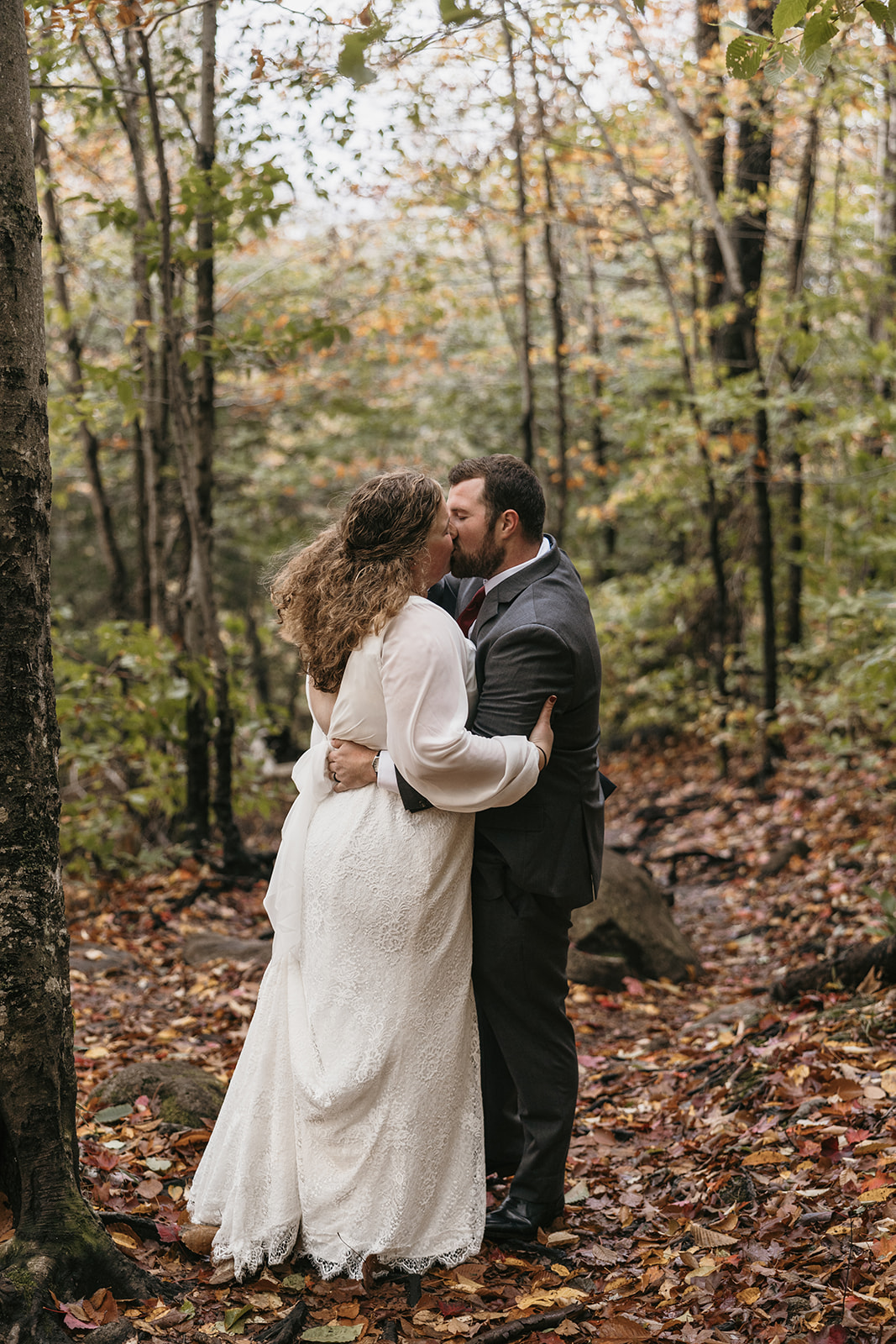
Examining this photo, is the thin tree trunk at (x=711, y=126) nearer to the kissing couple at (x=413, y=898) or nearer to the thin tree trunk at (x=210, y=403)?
the thin tree trunk at (x=210, y=403)

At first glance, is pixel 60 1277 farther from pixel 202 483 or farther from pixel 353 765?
pixel 202 483

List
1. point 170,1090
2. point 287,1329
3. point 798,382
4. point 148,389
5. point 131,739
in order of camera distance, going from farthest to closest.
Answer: point 798,382 < point 148,389 < point 131,739 < point 170,1090 < point 287,1329

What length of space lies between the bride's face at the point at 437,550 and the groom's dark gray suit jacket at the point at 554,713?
21 cm

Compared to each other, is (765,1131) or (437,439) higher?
(437,439)

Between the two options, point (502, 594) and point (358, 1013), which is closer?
point (358, 1013)

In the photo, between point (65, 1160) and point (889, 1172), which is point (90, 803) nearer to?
point (65, 1160)

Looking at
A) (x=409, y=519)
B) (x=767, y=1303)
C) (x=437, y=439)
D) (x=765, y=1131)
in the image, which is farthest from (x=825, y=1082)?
(x=437, y=439)

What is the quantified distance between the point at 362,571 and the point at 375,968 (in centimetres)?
117

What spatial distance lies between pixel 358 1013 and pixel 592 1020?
2720 millimetres

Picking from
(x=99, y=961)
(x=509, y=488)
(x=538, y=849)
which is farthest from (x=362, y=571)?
(x=99, y=961)

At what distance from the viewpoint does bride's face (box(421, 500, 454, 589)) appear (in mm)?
3201

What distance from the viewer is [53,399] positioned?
7.23m

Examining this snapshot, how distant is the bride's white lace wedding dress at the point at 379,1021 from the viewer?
3016 mm

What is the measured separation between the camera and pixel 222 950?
614 centimetres
